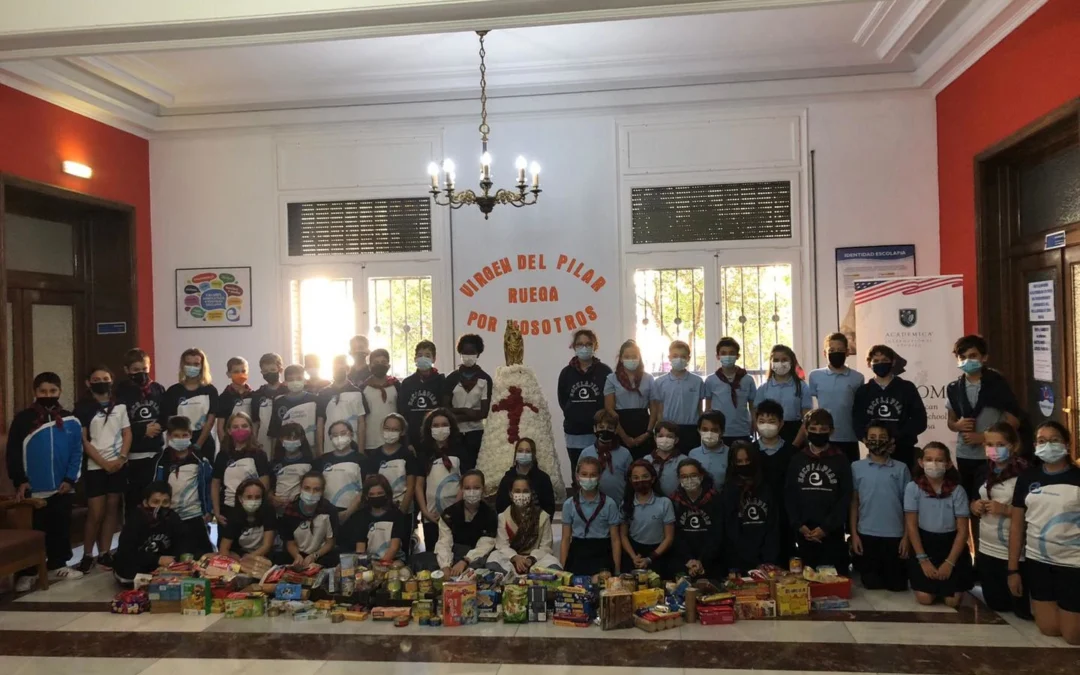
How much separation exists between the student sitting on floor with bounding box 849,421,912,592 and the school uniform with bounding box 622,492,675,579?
1.06 metres

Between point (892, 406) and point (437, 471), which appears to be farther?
point (437, 471)

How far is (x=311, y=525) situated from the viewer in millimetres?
4910

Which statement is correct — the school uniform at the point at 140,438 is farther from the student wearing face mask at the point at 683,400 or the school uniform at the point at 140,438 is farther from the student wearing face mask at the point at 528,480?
the student wearing face mask at the point at 683,400

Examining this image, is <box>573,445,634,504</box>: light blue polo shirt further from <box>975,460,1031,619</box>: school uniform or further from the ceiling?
the ceiling

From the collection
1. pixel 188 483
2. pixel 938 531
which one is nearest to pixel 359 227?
pixel 188 483

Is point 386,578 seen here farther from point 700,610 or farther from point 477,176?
point 477,176

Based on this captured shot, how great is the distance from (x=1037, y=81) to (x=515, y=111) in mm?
3924

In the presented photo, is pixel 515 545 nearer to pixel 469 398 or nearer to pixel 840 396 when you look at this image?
pixel 469 398

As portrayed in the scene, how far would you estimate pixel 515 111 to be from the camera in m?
Answer: 7.07

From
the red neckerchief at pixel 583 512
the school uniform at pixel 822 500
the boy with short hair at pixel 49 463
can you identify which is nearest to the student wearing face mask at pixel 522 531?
the red neckerchief at pixel 583 512

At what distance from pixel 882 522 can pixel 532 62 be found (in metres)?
4.39

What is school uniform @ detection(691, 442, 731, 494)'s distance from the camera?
4824mm

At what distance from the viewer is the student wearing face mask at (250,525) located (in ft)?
15.9

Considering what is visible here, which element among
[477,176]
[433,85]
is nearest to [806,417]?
[477,176]
